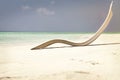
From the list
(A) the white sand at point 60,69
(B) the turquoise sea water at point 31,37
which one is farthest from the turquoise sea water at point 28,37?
(A) the white sand at point 60,69

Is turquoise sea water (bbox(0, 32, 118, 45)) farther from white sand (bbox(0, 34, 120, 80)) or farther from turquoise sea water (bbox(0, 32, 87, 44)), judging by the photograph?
white sand (bbox(0, 34, 120, 80))

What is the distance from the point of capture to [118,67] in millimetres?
1746

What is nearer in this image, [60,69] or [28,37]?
[60,69]

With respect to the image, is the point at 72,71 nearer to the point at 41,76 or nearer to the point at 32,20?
the point at 41,76

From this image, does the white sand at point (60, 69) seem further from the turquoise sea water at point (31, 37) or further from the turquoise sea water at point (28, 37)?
the turquoise sea water at point (28, 37)

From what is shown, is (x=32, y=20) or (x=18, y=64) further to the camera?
(x=32, y=20)

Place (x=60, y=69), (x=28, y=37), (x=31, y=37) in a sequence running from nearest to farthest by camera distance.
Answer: (x=60, y=69), (x=31, y=37), (x=28, y=37)

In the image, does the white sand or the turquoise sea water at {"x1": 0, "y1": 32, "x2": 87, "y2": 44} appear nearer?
the white sand

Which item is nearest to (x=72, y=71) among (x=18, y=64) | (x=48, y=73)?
(x=48, y=73)

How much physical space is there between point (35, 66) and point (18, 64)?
150mm

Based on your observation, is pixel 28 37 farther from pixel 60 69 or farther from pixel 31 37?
pixel 60 69

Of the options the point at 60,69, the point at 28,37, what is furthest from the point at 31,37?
the point at 60,69

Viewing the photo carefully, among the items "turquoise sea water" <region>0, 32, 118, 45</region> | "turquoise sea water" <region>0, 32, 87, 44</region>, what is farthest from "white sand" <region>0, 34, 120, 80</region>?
"turquoise sea water" <region>0, 32, 87, 44</region>

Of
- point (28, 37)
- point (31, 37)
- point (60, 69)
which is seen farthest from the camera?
point (28, 37)
